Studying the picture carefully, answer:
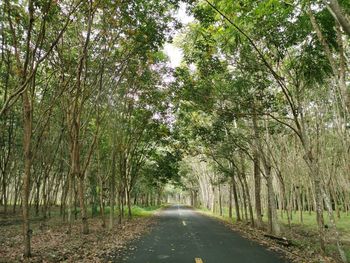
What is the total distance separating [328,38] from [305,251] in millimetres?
7987

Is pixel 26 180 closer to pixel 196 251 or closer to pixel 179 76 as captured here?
pixel 196 251

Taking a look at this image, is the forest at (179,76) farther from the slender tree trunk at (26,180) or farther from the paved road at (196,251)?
the paved road at (196,251)

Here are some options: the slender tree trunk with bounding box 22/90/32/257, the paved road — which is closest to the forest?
the slender tree trunk with bounding box 22/90/32/257

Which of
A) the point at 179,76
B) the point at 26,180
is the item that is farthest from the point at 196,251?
the point at 179,76

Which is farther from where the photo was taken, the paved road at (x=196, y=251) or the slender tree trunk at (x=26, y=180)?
the slender tree trunk at (x=26, y=180)

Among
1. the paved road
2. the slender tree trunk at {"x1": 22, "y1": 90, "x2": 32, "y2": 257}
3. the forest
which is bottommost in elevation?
the paved road

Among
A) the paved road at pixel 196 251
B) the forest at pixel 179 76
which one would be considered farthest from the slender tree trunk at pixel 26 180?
the paved road at pixel 196 251

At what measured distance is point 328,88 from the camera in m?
20.2

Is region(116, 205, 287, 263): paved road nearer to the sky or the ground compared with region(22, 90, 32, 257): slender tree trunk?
nearer to the ground

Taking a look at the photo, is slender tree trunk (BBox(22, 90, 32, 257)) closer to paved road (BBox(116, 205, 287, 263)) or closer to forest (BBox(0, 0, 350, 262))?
forest (BBox(0, 0, 350, 262))

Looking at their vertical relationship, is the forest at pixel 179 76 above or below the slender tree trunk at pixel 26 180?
above

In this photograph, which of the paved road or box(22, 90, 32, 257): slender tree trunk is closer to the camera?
the paved road

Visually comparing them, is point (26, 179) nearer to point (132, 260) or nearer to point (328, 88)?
point (132, 260)

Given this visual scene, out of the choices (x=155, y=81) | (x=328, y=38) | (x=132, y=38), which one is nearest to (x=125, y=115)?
(x=155, y=81)
